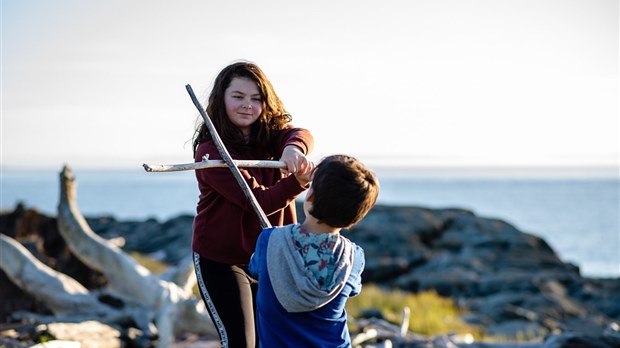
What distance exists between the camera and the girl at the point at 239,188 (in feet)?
13.6

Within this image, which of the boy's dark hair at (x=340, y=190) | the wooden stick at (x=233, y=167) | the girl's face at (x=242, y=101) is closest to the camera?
the boy's dark hair at (x=340, y=190)

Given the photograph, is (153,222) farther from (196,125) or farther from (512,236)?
(196,125)

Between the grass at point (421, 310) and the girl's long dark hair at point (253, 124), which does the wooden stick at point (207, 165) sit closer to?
the girl's long dark hair at point (253, 124)

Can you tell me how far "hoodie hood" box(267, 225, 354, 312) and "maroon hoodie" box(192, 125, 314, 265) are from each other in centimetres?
53

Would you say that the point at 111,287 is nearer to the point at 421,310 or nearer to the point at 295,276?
the point at 295,276

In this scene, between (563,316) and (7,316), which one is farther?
(563,316)

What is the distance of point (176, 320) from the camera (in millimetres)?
7961

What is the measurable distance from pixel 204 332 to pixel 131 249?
2014cm

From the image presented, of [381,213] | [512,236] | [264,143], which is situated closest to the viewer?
[264,143]

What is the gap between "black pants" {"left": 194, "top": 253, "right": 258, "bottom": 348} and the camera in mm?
4168

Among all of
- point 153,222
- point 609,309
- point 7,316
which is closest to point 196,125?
point 7,316

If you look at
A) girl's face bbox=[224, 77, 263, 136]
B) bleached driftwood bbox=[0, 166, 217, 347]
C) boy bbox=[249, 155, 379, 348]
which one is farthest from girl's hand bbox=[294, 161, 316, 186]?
bleached driftwood bbox=[0, 166, 217, 347]

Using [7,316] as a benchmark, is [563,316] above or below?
below

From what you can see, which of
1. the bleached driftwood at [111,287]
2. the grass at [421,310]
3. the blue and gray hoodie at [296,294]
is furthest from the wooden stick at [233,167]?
the grass at [421,310]
